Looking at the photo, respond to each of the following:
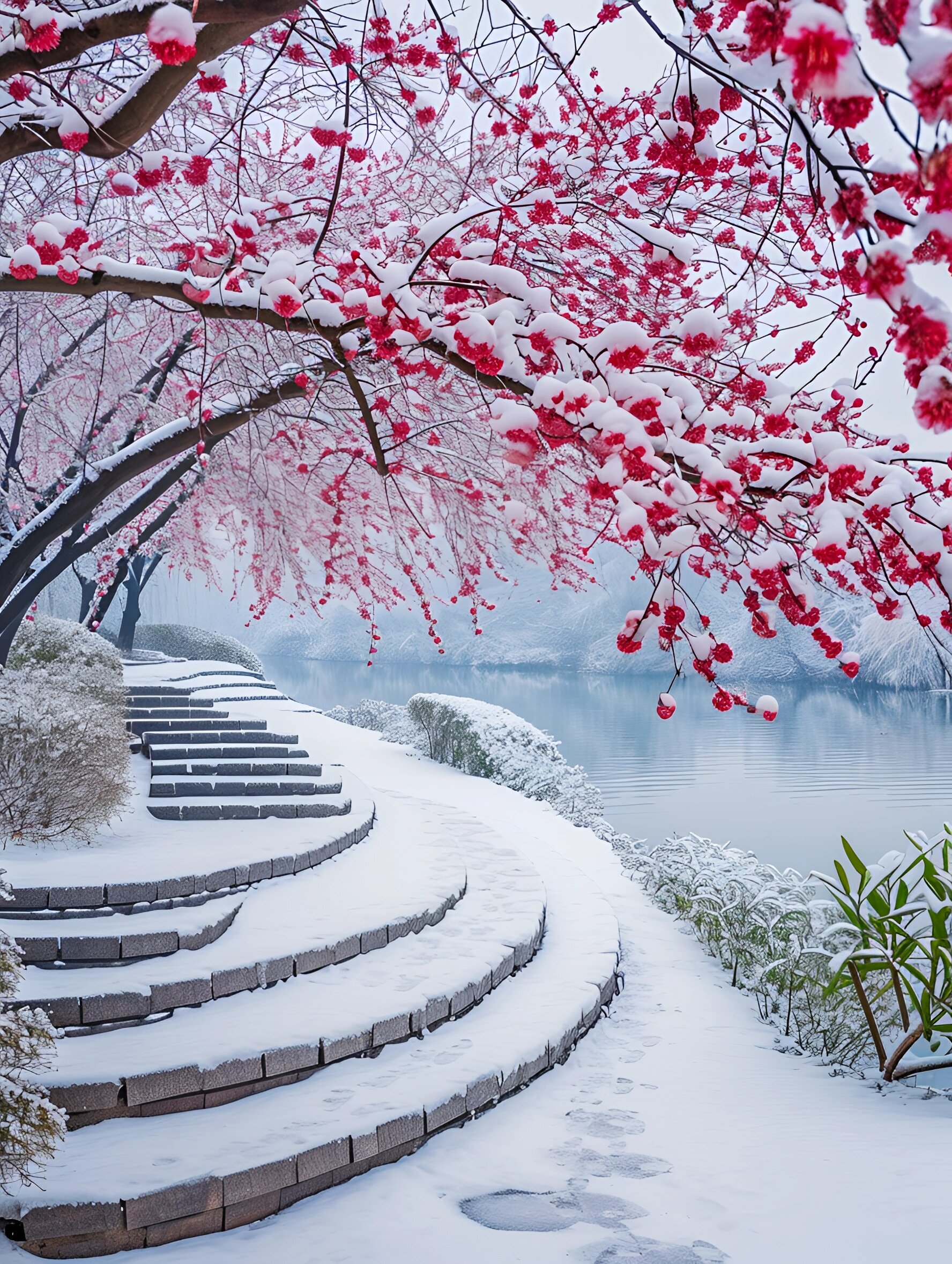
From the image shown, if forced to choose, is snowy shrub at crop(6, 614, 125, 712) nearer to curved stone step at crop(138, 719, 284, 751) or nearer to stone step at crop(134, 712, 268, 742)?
stone step at crop(134, 712, 268, 742)

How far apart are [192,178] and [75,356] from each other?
5.81 meters

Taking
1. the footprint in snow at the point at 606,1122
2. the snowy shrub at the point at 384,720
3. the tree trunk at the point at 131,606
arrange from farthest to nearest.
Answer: the tree trunk at the point at 131,606, the snowy shrub at the point at 384,720, the footprint in snow at the point at 606,1122

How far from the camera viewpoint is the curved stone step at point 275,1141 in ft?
9.89

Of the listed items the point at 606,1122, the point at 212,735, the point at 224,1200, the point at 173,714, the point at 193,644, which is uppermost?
the point at 193,644

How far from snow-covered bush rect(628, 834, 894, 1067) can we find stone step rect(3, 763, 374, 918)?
287 centimetres

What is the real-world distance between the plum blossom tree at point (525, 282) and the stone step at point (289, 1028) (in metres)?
2.18

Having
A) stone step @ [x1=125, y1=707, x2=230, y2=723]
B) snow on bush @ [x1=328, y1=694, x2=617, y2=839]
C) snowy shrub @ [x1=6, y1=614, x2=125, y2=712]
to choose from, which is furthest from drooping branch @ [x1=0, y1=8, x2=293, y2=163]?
snow on bush @ [x1=328, y1=694, x2=617, y2=839]

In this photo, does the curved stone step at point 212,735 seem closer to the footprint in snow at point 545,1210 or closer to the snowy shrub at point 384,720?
the footprint in snow at point 545,1210

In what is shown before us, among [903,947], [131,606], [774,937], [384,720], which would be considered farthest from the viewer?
[131,606]

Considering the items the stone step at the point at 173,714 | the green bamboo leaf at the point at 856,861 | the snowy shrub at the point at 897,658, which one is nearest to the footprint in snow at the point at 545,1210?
the green bamboo leaf at the point at 856,861

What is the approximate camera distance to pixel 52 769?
5.26 meters

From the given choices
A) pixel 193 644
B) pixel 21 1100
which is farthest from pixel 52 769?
pixel 193 644

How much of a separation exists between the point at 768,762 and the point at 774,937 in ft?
31.8

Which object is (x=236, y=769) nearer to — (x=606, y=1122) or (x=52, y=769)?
(x=52, y=769)
